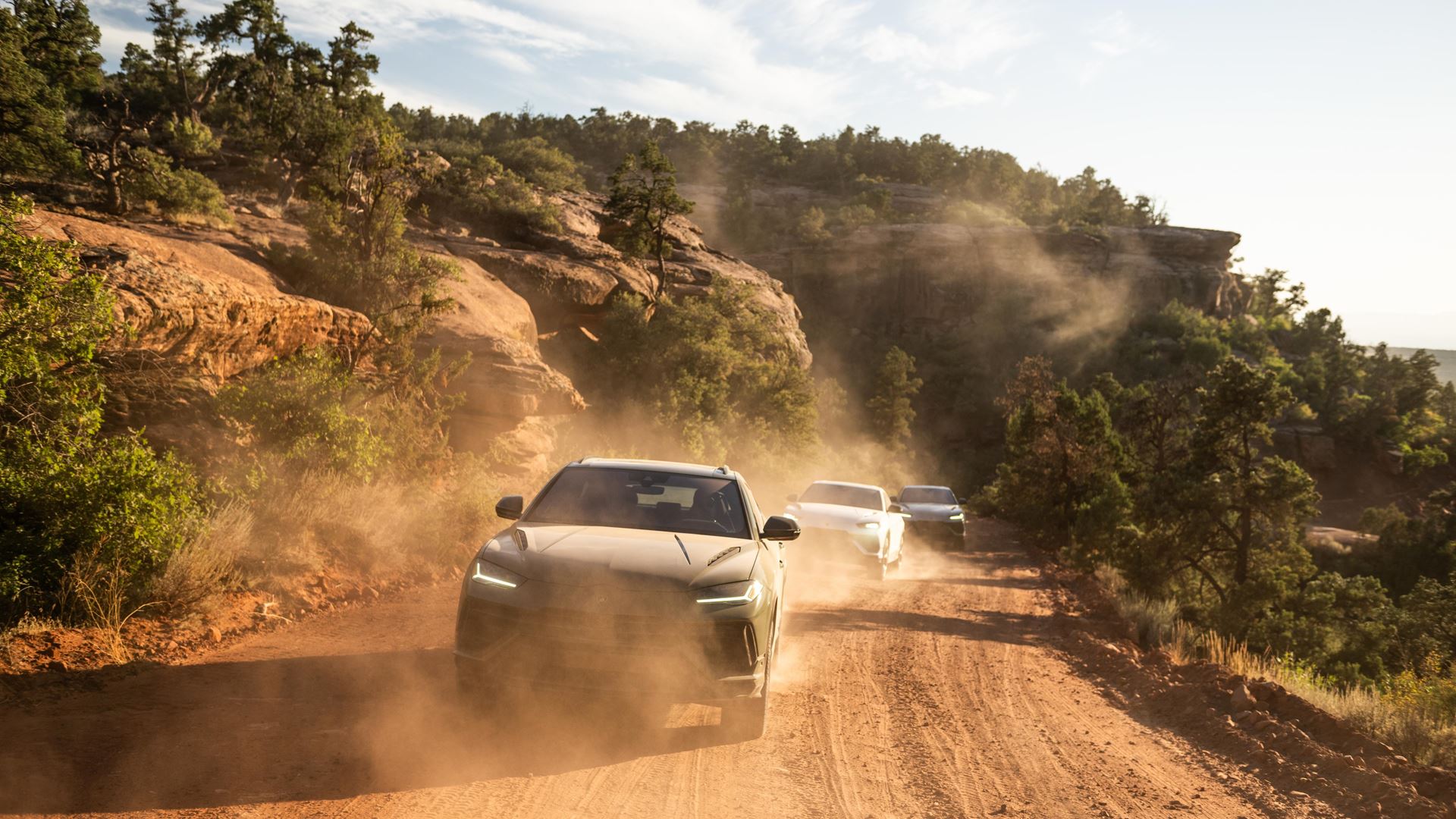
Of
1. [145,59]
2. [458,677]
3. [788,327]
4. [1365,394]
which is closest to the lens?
[458,677]

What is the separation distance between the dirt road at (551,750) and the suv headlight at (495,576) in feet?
3.04

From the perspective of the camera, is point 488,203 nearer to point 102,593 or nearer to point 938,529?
point 938,529

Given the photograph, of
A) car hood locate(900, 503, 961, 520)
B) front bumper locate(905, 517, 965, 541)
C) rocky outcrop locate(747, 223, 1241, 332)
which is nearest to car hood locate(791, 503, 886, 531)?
car hood locate(900, 503, 961, 520)

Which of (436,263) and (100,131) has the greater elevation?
(100,131)

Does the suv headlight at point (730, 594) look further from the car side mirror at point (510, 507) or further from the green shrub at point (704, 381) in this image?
the green shrub at point (704, 381)

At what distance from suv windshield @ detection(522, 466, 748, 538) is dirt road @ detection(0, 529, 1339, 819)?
1.28m

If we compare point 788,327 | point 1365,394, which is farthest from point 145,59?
point 1365,394

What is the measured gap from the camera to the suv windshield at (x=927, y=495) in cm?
2341

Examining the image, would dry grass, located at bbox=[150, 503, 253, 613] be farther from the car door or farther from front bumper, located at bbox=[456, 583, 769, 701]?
the car door

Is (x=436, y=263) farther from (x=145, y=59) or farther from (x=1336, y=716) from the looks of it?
(x=145, y=59)

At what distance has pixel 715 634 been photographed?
5082 mm

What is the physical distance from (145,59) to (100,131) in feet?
72.9

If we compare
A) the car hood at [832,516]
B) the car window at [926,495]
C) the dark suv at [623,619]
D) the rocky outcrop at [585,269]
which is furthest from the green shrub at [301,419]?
the car window at [926,495]

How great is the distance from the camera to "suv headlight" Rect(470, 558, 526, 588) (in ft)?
16.8
